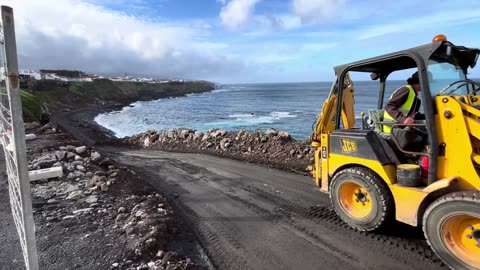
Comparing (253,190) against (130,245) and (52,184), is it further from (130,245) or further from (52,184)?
(52,184)

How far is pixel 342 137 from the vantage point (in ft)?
16.5

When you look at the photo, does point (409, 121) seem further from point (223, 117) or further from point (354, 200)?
point (223, 117)

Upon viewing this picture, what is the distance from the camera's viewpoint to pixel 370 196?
14.9 feet

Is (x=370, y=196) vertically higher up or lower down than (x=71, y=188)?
higher up

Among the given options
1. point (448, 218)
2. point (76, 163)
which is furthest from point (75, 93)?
point (448, 218)

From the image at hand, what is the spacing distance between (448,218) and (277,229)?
229 cm

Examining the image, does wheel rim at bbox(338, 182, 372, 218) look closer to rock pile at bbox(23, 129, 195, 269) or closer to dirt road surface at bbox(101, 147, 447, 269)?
dirt road surface at bbox(101, 147, 447, 269)

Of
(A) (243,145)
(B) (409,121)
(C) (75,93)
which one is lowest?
(A) (243,145)

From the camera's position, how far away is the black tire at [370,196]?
14.4 feet

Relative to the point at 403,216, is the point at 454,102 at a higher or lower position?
higher

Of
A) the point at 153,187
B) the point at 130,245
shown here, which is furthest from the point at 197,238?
the point at 153,187

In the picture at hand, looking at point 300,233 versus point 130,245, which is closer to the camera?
point 130,245

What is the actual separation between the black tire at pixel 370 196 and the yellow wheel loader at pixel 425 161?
13 millimetres

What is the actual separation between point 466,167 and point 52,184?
6815 millimetres
